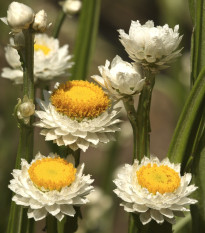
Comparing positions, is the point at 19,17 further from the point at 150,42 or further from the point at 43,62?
the point at 43,62

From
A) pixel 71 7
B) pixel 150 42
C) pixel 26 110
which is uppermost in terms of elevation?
pixel 71 7

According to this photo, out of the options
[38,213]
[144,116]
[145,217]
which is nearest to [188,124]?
[144,116]

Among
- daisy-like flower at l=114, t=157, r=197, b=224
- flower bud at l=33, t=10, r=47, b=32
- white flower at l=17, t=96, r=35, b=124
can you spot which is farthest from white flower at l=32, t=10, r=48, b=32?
daisy-like flower at l=114, t=157, r=197, b=224

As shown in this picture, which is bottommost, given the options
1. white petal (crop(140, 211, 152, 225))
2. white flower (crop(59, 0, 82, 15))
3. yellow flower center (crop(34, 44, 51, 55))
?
white petal (crop(140, 211, 152, 225))

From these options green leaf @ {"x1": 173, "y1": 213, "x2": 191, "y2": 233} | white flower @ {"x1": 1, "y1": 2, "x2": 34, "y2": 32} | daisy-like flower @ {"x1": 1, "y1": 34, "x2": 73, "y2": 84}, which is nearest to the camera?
white flower @ {"x1": 1, "y1": 2, "x2": 34, "y2": 32}

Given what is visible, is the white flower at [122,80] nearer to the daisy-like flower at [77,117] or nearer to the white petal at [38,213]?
the daisy-like flower at [77,117]

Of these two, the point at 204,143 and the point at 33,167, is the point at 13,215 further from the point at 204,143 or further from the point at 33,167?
the point at 204,143

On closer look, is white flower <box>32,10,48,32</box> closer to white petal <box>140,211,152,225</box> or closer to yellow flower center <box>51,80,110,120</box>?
yellow flower center <box>51,80,110,120</box>
